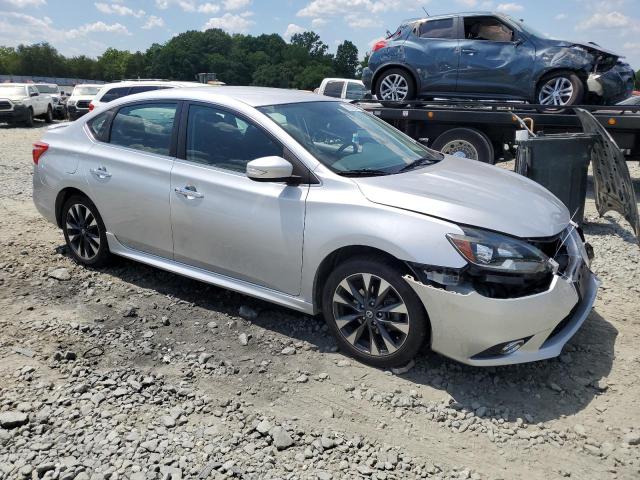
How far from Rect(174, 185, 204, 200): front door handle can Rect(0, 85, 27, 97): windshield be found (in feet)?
67.3

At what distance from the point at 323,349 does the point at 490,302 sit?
1243mm

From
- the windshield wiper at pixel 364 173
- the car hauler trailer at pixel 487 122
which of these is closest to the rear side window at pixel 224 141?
the windshield wiper at pixel 364 173

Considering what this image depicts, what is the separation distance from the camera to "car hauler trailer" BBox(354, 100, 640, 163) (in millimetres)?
8312

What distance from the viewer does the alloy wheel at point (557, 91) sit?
351 inches

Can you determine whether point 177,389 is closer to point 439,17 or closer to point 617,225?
point 617,225

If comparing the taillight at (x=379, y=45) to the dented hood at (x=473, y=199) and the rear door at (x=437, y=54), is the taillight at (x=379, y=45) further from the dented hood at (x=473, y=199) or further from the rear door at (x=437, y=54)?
the dented hood at (x=473, y=199)

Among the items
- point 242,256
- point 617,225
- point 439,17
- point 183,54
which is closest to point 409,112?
point 439,17

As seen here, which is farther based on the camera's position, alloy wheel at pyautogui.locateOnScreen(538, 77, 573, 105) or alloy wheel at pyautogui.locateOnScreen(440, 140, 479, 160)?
alloy wheel at pyautogui.locateOnScreen(440, 140, 479, 160)

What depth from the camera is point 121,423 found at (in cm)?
299

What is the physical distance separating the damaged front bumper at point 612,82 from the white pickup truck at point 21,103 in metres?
19.5

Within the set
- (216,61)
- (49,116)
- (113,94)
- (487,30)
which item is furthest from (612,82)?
(216,61)

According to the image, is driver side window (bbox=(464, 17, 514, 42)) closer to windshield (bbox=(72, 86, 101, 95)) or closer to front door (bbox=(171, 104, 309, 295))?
front door (bbox=(171, 104, 309, 295))

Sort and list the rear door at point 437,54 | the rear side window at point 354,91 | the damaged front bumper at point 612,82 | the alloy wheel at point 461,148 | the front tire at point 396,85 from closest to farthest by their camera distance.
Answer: the damaged front bumper at point 612,82, the alloy wheel at point 461,148, the rear door at point 437,54, the front tire at point 396,85, the rear side window at point 354,91

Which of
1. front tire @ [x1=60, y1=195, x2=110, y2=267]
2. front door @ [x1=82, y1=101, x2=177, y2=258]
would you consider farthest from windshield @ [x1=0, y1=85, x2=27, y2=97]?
front door @ [x1=82, y1=101, x2=177, y2=258]
